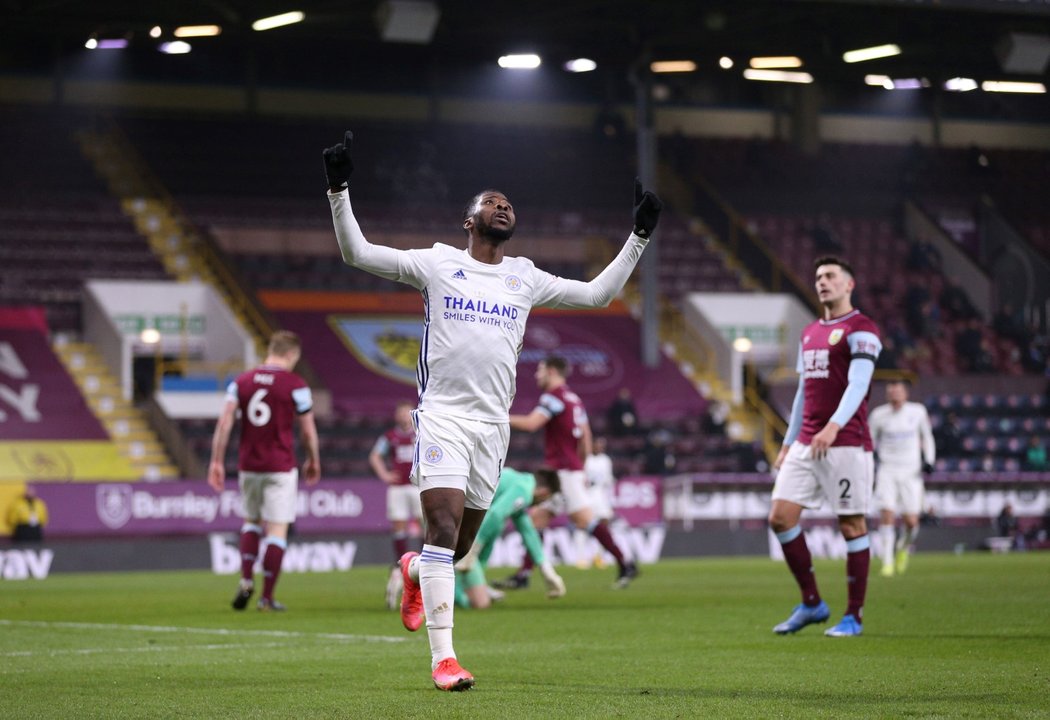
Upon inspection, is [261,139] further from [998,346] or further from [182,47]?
[998,346]

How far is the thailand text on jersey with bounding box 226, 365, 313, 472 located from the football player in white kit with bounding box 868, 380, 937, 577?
364 inches

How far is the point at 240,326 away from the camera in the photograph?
3309 cm

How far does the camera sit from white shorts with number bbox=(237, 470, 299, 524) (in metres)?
14.5

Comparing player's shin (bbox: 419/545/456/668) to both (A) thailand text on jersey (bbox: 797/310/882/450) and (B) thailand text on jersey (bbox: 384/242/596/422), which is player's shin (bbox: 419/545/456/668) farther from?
(A) thailand text on jersey (bbox: 797/310/882/450)

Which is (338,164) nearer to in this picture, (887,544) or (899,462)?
(887,544)

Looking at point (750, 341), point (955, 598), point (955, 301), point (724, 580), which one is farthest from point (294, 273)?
point (955, 598)

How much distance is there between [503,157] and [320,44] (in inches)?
198

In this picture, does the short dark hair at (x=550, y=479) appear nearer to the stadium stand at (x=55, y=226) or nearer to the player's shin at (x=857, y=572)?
the player's shin at (x=857, y=572)

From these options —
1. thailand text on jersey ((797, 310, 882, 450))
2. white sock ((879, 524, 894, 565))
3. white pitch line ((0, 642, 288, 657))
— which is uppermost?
thailand text on jersey ((797, 310, 882, 450))

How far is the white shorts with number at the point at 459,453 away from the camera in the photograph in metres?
8.00

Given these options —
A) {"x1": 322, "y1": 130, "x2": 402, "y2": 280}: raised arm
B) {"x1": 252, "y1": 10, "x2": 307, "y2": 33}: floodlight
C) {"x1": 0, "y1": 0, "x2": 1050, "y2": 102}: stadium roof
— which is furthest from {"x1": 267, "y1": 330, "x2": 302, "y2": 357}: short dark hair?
{"x1": 252, "y1": 10, "x2": 307, "y2": 33}: floodlight

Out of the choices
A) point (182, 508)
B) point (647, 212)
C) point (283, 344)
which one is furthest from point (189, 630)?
point (182, 508)

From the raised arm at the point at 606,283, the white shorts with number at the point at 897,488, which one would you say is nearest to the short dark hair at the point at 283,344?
the raised arm at the point at 606,283

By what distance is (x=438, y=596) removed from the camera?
792 centimetres
